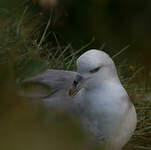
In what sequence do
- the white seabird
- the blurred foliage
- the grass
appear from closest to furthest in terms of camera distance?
the blurred foliage → the white seabird → the grass

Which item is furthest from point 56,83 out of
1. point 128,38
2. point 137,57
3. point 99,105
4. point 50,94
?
point 128,38

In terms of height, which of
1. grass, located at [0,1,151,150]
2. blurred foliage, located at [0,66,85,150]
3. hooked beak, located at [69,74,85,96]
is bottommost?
grass, located at [0,1,151,150]

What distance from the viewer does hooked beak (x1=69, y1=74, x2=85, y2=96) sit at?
146 inches

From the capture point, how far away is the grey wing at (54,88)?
3.72 meters

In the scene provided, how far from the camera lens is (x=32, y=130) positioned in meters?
2.37

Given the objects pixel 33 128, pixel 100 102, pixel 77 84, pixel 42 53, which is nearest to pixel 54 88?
pixel 77 84

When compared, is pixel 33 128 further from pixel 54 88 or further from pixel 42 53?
pixel 42 53

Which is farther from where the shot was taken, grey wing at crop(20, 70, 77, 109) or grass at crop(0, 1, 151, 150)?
grass at crop(0, 1, 151, 150)

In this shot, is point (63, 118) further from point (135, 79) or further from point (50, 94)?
point (135, 79)

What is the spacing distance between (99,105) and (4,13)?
1429 millimetres

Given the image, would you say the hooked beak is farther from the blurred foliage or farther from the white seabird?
the blurred foliage

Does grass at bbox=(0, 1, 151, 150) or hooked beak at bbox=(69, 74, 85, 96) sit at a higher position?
hooked beak at bbox=(69, 74, 85, 96)

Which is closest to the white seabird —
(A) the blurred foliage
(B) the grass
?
→ (B) the grass

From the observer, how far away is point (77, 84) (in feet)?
12.2
